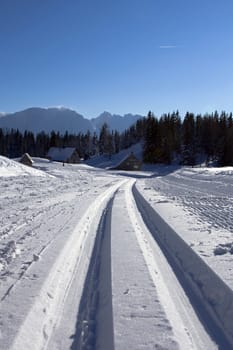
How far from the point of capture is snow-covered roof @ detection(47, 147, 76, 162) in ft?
311

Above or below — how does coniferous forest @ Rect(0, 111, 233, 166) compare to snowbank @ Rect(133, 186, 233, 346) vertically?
above

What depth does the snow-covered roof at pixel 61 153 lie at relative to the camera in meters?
94.7

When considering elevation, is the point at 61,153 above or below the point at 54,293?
above

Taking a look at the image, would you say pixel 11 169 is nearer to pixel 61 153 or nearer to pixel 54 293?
pixel 54 293

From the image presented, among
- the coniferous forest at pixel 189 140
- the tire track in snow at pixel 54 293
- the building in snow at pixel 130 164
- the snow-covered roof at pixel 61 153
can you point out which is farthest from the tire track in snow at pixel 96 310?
the snow-covered roof at pixel 61 153

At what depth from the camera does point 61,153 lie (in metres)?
98.1

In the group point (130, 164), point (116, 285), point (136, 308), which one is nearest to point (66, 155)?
point (130, 164)

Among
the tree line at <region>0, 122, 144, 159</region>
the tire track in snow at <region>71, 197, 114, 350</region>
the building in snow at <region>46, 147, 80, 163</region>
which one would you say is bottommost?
the tire track in snow at <region>71, 197, 114, 350</region>

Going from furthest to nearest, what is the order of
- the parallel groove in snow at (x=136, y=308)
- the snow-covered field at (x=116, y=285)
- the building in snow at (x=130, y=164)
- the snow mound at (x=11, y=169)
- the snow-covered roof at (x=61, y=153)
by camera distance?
1. the snow-covered roof at (x=61, y=153)
2. the building in snow at (x=130, y=164)
3. the snow mound at (x=11, y=169)
4. the snow-covered field at (x=116, y=285)
5. the parallel groove in snow at (x=136, y=308)

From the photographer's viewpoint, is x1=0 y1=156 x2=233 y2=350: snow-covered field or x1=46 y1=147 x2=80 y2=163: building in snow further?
x1=46 y1=147 x2=80 y2=163: building in snow

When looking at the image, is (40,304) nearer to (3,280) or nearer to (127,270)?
(3,280)

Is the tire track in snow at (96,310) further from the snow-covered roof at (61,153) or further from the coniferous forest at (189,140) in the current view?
the snow-covered roof at (61,153)

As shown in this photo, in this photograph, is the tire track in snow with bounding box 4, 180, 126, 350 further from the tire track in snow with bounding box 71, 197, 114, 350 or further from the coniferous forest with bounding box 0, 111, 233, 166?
the coniferous forest with bounding box 0, 111, 233, 166

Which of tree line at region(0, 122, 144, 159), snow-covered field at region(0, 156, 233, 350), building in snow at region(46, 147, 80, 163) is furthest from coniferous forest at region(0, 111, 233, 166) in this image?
snow-covered field at region(0, 156, 233, 350)
